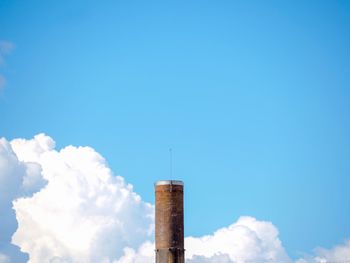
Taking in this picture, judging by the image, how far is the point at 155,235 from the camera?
6856 centimetres

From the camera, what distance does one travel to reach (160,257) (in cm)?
6769

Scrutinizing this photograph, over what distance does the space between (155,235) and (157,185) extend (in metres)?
3.38

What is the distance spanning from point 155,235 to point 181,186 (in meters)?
3.78

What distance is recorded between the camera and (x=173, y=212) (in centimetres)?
6825

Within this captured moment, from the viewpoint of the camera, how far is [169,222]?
6794cm

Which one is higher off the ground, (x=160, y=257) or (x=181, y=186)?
(x=181, y=186)

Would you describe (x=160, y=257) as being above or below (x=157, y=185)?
below

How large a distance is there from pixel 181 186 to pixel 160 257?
5123 mm

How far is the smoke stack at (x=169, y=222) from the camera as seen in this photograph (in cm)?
6762

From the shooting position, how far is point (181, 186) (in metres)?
69.4

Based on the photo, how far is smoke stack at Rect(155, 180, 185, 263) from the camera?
222 feet

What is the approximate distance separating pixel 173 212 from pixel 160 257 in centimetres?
311
